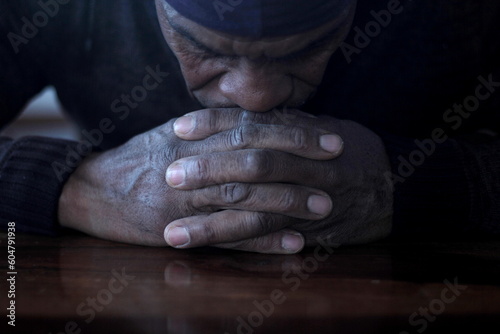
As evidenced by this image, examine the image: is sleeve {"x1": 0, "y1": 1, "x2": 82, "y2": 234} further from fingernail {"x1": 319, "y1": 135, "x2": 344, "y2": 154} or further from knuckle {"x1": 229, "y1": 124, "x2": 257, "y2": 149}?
fingernail {"x1": 319, "y1": 135, "x2": 344, "y2": 154}

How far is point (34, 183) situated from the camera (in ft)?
3.21

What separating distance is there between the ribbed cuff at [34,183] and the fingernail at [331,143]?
1.43ft

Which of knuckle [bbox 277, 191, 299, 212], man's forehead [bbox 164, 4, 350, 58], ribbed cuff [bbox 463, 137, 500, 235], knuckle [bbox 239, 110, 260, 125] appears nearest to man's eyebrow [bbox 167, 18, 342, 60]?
man's forehead [bbox 164, 4, 350, 58]

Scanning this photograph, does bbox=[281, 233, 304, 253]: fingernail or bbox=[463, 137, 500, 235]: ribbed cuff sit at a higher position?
bbox=[463, 137, 500, 235]: ribbed cuff

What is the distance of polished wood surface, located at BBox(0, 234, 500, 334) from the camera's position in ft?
2.04

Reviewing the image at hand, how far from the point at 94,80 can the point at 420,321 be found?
0.93 m

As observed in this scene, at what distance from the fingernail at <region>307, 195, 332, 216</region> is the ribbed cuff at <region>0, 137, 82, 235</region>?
0.43 m

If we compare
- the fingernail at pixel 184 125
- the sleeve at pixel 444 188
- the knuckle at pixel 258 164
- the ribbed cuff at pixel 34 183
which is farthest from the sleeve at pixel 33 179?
the sleeve at pixel 444 188

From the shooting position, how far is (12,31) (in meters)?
1.24

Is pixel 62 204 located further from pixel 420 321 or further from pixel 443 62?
pixel 443 62

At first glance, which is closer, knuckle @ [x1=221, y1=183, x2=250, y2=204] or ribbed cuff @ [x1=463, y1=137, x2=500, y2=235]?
knuckle @ [x1=221, y1=183, x2=250, y2=204]

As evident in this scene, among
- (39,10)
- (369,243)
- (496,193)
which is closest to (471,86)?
(496,193)

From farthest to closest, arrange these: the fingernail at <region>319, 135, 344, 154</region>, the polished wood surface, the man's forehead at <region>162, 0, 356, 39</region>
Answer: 1. the fingernail at <region>319, 135, 344, 154</region>
2. the man's forehead at <region>162, 0, 356, 39</region>
3. the polished wood surface

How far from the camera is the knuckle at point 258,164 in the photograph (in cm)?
84
